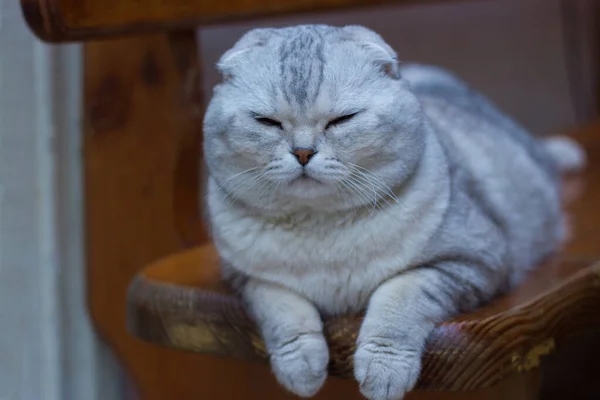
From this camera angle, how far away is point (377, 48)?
27.8 inches

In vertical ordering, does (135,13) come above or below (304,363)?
above

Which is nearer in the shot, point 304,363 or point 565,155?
point 304,363

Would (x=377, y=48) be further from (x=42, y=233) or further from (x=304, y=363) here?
(x=42, y=233)

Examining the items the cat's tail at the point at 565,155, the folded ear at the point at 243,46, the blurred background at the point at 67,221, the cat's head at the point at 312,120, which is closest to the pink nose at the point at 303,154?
the cat's head at the point at 312,120

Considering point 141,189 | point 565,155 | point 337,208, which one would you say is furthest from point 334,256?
point 565,155

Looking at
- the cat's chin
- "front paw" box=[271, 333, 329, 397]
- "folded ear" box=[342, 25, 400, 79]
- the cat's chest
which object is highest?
"folded ear" box=[342, 25, 400, 79]

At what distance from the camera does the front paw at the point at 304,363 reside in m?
0.70

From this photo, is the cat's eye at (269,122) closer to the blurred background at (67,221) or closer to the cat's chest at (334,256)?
the cat's chest at (334,256)

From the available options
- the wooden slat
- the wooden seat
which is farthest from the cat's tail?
the wooden slat

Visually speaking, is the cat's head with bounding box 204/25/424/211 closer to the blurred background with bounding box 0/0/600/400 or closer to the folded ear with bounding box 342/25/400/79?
the folded ear with bounding box 342/25/400/79

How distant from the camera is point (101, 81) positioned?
44.1 inches

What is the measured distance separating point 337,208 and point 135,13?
0.32 metres

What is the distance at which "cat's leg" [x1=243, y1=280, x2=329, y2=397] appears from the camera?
0.70m

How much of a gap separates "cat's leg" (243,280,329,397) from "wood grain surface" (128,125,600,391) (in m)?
0.02
